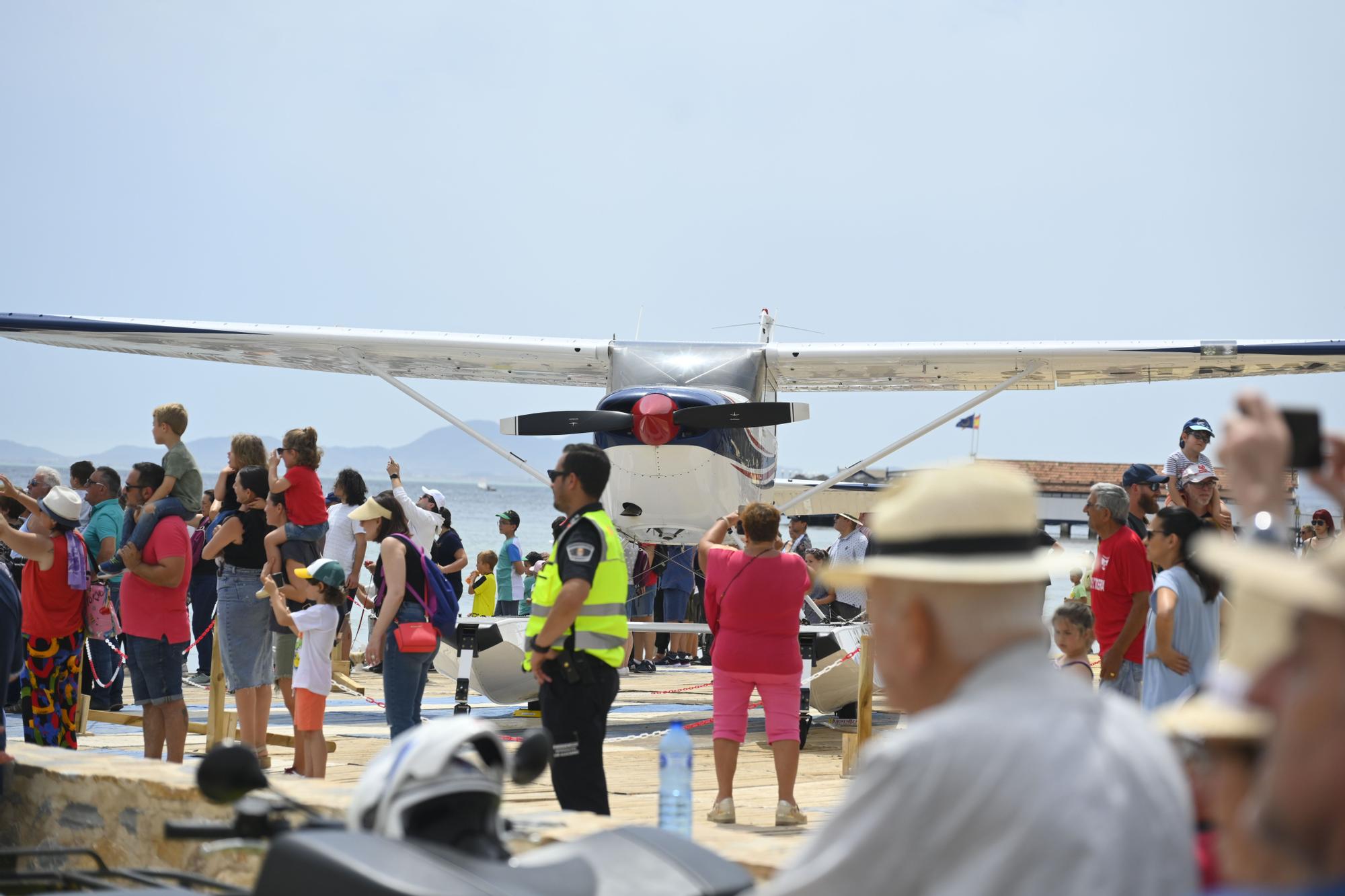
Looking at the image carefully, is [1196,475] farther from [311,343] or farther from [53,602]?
[311,343]

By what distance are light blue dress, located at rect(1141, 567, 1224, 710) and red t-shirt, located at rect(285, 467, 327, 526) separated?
435 centimetres

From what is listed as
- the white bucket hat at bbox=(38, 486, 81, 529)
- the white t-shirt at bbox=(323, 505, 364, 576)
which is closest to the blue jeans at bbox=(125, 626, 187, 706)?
the white bucket hat at bbox=(38, 486, 81, 529)

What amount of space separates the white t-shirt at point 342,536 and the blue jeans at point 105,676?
1.55 meters

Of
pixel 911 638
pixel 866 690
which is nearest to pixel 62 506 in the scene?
pixel 866 690

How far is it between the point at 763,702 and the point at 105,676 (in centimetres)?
525

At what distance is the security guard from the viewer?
4.46 metres

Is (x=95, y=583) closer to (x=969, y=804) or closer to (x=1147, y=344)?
(x=969, y=804)

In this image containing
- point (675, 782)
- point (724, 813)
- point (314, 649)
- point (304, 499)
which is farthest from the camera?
point (304, 499)

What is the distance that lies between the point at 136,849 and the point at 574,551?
5.68 feet

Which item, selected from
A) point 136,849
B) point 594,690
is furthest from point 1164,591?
point 136,849

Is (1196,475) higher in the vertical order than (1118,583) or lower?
higher

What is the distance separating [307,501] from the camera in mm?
6898

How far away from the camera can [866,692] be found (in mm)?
6406

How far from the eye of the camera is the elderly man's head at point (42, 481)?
8750mm
